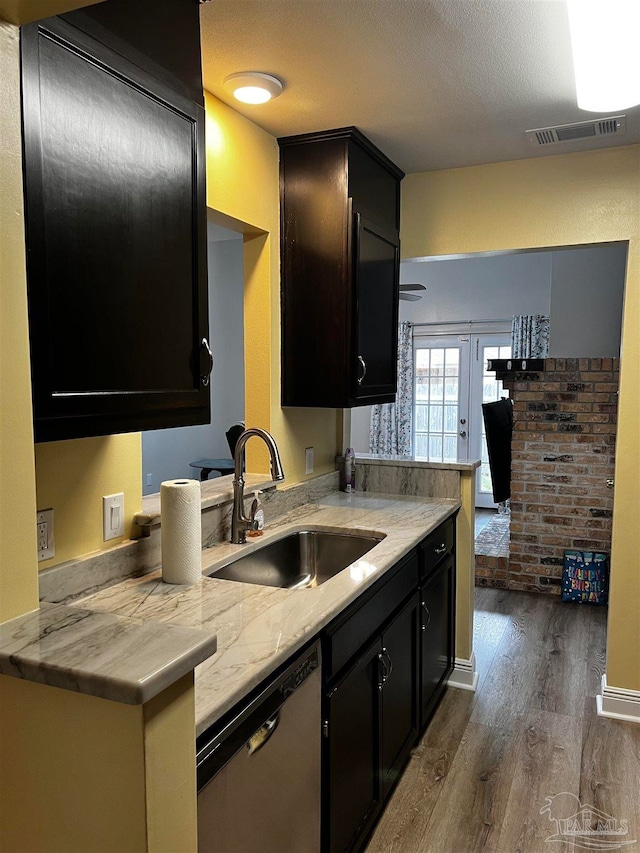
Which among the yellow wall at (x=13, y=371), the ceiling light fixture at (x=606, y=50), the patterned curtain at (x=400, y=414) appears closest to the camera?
the yellow wall at (x=13, y=371)

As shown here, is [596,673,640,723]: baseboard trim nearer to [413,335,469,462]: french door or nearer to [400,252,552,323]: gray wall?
[413,335,469,462]: french door

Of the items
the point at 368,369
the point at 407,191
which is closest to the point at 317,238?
the point at 368,369

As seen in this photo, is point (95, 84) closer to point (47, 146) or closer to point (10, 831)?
point (47, 146)

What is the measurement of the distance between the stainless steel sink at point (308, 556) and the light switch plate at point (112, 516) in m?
0.63

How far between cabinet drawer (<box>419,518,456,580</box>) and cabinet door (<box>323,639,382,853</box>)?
0.55 metres

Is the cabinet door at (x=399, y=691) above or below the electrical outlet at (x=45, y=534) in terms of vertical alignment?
below

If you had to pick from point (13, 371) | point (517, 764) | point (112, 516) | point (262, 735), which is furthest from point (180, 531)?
point (517, 764)

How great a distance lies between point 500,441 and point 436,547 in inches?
99.1

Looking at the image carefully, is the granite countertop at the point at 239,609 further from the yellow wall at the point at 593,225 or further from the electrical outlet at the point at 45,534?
the yellow wall at the point at 593,225

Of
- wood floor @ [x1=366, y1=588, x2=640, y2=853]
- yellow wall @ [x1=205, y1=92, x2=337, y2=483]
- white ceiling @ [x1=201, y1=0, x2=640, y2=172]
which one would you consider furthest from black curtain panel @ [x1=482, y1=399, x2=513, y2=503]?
white ceiling @ [x1=201, y1=0, x2=640, y2=172]

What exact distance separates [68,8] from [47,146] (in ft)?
0.77

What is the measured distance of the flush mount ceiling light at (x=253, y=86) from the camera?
2083 mm

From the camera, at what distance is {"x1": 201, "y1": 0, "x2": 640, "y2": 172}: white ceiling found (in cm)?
175

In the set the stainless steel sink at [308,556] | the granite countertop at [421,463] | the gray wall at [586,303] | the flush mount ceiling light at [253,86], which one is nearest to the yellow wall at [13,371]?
the flush mount ceiling light at [253,86]
